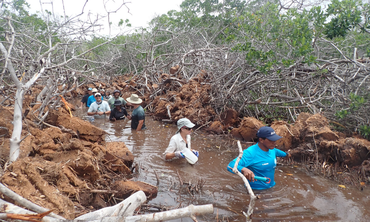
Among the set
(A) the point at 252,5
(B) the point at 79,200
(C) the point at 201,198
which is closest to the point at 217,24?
(A) the point at 252,5

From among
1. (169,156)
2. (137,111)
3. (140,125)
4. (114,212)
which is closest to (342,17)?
(169,156)

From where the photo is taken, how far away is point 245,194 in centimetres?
430

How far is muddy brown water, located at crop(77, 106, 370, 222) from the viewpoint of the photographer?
3684mm

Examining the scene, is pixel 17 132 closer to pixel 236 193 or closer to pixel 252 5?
pixel 236 193

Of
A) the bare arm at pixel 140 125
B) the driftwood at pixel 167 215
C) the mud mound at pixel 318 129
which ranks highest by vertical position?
the mud mound at pixel 318 129

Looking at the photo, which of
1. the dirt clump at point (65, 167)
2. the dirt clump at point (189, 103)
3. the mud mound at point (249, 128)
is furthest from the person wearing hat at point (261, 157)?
the dirt clump at point (189, 103)

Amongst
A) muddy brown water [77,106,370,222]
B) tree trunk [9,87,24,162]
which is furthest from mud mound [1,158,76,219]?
muddy brown water [77,106,370,222]

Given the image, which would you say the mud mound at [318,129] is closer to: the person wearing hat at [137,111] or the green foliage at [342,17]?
the green foliage at [342,17]

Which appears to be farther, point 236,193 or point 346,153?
point 346,153

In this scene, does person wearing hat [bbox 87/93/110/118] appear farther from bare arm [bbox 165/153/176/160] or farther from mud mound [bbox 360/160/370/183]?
mud mound [bbox 360/160/370/183]

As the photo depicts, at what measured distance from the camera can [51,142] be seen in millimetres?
4039

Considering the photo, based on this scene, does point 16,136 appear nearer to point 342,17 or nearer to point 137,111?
point 137,111

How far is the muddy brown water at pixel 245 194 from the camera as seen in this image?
3684 millimetres

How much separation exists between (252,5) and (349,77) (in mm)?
A: 13407
